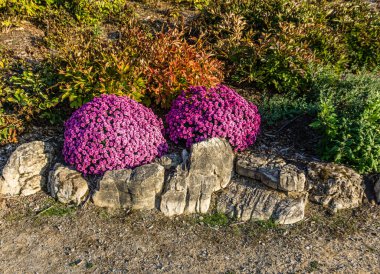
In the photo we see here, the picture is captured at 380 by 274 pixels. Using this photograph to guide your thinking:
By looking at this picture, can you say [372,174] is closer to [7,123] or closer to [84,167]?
[84,167]

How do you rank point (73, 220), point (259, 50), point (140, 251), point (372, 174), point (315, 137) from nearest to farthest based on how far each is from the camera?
point (140, 251)
point (73, 220)
point (372, 174)
point (315, 137)
point (259, 50)

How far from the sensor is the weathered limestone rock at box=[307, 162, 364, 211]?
186 inches

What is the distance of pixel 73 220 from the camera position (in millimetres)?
4531

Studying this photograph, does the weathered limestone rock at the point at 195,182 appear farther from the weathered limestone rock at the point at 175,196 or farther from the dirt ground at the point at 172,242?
the dirt ground at the point at 172,242

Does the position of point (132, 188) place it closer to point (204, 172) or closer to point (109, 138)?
point (109, 138)

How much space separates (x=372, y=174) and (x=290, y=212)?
1183 mm

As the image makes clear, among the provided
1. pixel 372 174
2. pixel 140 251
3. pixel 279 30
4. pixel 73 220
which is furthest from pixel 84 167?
pixel 279 30

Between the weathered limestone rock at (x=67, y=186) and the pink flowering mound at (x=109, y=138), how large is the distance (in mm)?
127

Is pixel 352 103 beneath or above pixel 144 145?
above

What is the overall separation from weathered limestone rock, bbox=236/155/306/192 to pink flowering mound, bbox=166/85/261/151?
347 mm

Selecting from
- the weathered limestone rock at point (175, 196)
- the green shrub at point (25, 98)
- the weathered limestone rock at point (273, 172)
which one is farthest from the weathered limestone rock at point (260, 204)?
the green shrub at point (25, 98)

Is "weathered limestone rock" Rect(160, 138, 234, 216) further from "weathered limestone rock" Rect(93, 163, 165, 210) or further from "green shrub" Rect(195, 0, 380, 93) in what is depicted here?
"green shrub" Rect(195, 0, 380, 93)

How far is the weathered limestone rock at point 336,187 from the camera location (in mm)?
4734

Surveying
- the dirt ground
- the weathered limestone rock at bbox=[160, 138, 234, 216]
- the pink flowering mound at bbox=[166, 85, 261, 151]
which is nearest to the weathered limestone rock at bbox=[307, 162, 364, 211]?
the dirt ground
